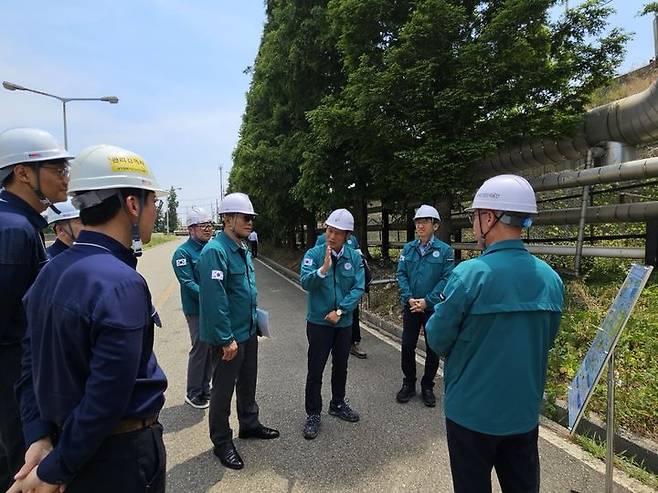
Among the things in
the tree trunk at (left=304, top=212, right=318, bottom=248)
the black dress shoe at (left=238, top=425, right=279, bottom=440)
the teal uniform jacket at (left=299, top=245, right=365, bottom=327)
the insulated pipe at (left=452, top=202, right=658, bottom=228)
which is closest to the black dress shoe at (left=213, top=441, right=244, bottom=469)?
the black dress shoe at (left=238, top=425, right=279, bottom=440)

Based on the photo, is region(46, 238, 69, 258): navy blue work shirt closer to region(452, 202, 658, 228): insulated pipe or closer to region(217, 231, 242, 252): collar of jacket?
region(217, 231, 242, 252): collar of jacket

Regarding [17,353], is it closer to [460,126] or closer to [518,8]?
[460,126]

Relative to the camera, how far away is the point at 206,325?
11.0 ft

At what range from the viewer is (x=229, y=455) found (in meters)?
3.47

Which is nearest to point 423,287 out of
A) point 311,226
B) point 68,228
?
point 68,228

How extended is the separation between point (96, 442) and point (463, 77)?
7510 millimetres

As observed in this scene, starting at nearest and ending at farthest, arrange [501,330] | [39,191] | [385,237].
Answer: [501,330] → [39,191] → [385,237]

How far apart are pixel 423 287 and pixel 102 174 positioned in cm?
367

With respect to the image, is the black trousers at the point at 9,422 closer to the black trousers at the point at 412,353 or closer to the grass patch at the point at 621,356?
the black trousers at the point at 412,353

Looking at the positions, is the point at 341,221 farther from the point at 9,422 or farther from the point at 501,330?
the point at 9,422

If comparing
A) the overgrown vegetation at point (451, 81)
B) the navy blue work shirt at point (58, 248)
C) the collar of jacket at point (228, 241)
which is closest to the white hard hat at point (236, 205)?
the collar of jacket at point (228, 241)

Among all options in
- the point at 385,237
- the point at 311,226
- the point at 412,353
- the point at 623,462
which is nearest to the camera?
the point at 623,462

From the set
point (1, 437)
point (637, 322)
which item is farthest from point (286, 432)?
point (637, 322)

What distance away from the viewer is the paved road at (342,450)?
3217 mm
